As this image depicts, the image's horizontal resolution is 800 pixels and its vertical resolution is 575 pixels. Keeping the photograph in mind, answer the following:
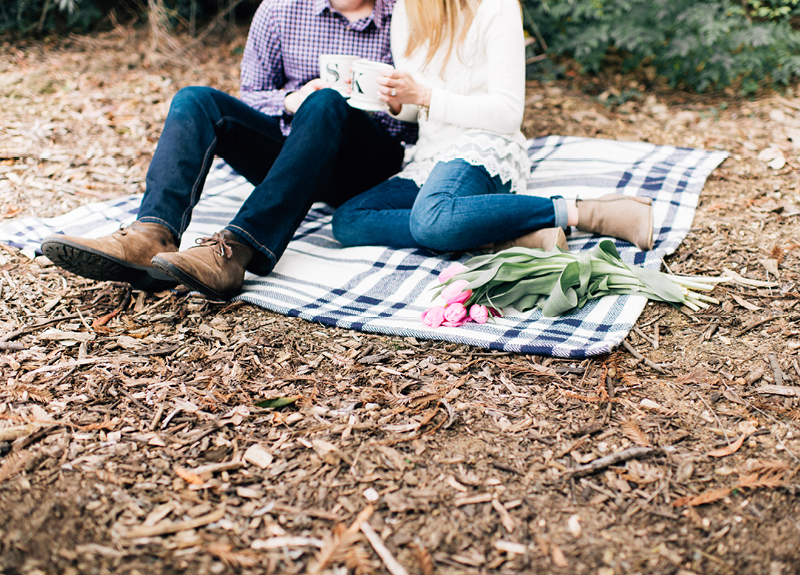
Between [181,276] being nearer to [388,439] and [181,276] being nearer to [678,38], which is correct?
[388,439]

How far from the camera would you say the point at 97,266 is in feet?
6.12

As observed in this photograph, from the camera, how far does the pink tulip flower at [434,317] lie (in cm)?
189

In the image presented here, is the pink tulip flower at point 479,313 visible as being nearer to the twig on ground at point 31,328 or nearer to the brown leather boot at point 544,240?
the brown leather boot at point 544,240

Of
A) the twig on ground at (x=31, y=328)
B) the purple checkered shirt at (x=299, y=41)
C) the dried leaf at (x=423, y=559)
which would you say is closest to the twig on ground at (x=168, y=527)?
the dried leaf at (x=423, y=559)

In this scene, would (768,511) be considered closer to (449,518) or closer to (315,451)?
(449,518)

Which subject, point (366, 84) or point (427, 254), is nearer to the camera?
point (366, 84)

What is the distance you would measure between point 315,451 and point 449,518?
1.24 ft

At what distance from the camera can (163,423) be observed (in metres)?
1.52

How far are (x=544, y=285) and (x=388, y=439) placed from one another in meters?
0.78

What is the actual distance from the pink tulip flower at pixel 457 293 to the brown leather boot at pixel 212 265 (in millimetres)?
727

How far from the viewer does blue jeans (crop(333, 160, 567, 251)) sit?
2164 millimetres

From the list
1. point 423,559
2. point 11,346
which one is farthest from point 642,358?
point 11,346

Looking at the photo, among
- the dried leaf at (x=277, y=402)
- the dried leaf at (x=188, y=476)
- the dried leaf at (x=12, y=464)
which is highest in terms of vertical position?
the dried leaf at (x=12, y=464)

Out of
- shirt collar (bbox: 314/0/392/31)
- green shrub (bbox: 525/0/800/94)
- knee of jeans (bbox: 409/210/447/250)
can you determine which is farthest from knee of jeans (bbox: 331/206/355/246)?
green shrub (bbox: 525/0/800/94)
